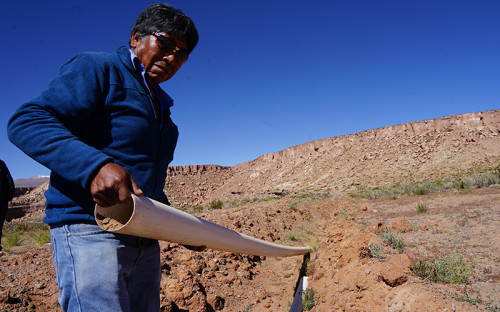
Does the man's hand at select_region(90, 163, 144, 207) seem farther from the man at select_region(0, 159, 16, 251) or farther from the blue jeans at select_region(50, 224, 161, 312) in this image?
the man at select_region(0, 159, 16, 251)

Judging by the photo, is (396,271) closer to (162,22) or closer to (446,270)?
(446,270)

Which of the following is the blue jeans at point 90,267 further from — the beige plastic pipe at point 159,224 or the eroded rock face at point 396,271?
the eroded rock face at point 396,271

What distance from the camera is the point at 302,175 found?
2384 inches

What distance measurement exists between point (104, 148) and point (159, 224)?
40cm

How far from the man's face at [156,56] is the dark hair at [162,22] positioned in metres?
0.03

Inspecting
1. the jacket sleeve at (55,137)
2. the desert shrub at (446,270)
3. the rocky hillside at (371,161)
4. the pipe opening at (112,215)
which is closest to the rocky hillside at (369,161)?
the rocky hillside at (371,161)

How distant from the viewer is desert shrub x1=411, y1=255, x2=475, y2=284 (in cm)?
374

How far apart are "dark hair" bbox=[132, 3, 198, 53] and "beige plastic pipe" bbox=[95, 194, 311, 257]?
2.88 feet

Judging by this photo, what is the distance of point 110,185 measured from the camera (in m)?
1.00

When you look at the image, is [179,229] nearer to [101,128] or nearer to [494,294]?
[101,128]

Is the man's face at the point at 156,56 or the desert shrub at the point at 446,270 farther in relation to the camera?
the desert shrub at the point at 446,270

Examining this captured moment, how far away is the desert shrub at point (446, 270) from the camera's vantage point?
12.3ft

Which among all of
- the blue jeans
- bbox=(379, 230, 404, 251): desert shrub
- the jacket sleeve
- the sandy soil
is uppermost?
the jacket sleeve

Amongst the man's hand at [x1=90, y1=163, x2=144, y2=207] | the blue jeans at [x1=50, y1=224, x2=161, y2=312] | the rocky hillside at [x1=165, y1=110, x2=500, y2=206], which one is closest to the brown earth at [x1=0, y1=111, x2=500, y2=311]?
the blue jeans at [x1=50, y1=224, x2=161, y2=312]
